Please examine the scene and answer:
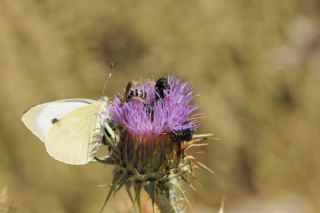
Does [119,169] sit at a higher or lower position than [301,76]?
lower

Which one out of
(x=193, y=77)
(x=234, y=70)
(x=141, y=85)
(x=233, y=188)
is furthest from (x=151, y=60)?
(x=141, y=85)

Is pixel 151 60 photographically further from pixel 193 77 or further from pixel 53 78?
pixel 53 78

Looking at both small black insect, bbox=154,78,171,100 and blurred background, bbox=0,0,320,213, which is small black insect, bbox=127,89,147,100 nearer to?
small black insect, bbox=154,78,171,100

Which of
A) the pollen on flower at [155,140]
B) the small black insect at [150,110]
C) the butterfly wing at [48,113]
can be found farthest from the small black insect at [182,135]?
the butterfly wing at [48,113]

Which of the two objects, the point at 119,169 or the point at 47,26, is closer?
the point at 119,169

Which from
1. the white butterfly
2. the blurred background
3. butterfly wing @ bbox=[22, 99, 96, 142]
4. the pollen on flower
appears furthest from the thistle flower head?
the blurred background

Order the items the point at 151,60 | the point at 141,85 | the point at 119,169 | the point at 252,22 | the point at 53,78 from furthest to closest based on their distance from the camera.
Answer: the point at 252,22 → the point at 151,60 → the point at 53,78 → the point at 141,85 → the point at 119,169
